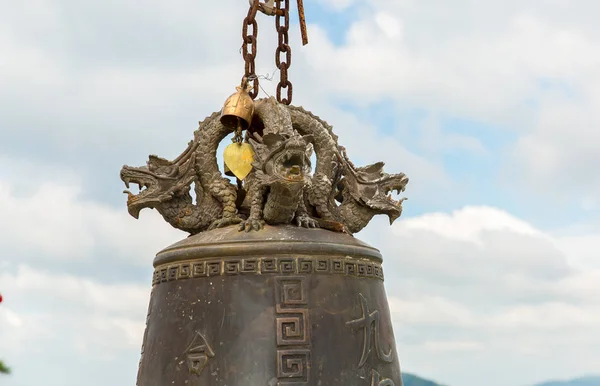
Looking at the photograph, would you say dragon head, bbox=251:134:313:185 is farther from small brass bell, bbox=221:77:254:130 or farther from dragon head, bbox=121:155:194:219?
dragon head, bbox=121:155:194:219

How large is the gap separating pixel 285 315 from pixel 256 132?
5.78 feet

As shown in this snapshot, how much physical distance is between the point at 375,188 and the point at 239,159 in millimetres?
1159

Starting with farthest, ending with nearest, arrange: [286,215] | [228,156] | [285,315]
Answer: [228,156] < [286,215] < [285,315]

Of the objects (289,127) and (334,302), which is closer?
(334,302)

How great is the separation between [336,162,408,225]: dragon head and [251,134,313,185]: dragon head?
0.78 m

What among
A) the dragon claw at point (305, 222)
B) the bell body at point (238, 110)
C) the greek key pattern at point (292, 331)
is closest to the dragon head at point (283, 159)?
the dragon claw at point (305, 222)

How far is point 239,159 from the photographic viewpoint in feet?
21.8

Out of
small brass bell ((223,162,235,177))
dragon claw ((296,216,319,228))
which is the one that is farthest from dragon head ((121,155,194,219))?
dragon claw ((296,216,319,228))

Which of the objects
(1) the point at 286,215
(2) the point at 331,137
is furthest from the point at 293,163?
(2) the point at 331,137

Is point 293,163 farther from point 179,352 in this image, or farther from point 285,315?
point 179,352

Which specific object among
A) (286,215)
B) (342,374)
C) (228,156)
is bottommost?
(342,374)

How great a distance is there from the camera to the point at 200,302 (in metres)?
5.96

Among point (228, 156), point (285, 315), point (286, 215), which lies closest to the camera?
point (285, 315)

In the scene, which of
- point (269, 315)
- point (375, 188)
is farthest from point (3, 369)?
point (375, 188)
